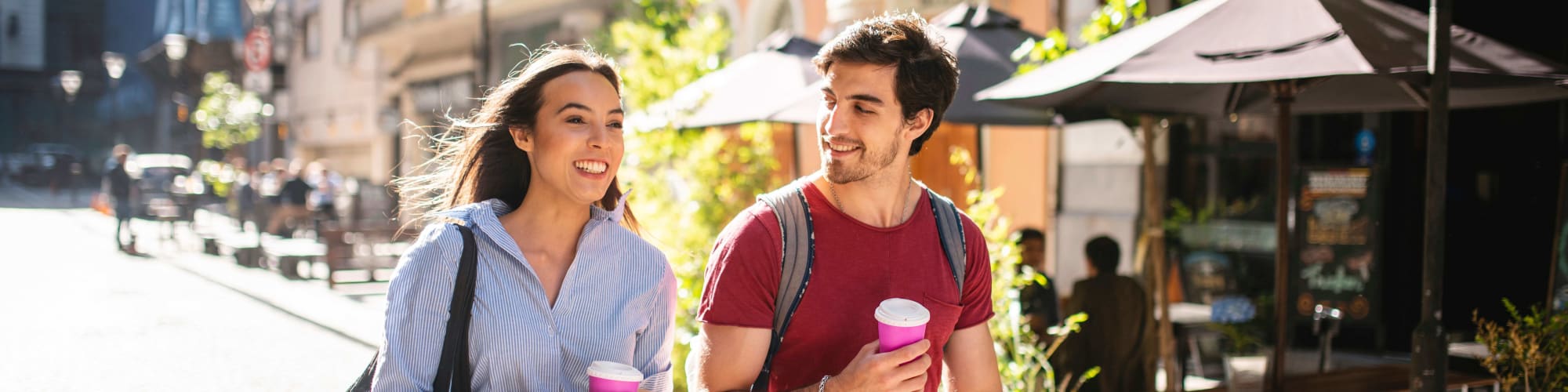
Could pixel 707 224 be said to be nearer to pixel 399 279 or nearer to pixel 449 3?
pixel 399 279

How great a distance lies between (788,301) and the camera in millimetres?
2320

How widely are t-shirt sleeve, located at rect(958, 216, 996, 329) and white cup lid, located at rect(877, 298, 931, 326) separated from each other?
1.33ft

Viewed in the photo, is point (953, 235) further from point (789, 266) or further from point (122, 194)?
point (122, 194)

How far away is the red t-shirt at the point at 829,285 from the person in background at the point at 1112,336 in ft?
12.1

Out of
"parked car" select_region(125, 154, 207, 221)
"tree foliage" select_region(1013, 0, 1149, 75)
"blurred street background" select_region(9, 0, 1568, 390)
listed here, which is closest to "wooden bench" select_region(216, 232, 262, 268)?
"blurred street background" select_region(9, 0, 1568, 390)

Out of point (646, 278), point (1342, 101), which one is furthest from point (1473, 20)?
point (646, 278)

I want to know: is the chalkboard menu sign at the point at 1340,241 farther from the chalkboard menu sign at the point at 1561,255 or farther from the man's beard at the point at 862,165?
the man's beard at the point at 862,165

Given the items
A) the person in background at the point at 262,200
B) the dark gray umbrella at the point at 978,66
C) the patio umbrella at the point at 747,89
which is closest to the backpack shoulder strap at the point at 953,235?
the dark gray umbrella at the point at 978,66

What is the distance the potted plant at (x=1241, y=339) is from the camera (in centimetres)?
581

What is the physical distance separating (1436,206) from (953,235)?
231 centimetres

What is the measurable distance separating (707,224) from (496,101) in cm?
504

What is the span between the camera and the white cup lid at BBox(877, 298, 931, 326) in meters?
2.09

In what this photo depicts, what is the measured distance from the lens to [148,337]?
10406 mm

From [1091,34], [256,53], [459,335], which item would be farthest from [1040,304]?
[256,53]
